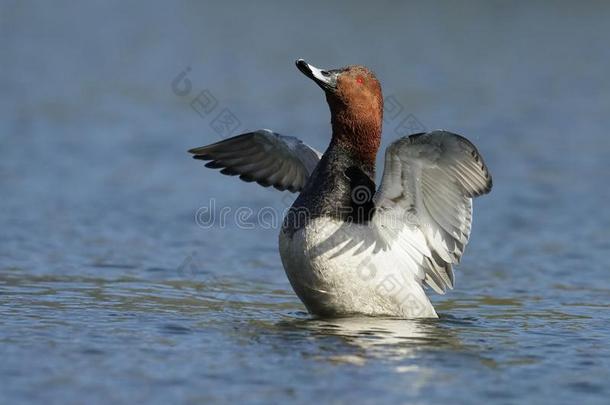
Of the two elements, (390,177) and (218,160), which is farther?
(218,160)

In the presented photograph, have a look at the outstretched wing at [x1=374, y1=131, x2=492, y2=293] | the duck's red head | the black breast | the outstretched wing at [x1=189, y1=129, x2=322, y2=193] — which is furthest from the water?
the duck's red head

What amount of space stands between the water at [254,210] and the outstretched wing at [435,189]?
689mm

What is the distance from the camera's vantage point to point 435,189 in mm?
9781

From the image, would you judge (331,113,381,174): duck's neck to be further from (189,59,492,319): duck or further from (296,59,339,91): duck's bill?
(296,59,339,91): duck's bill

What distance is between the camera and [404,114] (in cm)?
2178

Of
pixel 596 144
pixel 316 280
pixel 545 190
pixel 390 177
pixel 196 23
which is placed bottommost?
pixel 316 280

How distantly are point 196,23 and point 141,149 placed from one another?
14.0 meters

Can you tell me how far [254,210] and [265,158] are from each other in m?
4.13

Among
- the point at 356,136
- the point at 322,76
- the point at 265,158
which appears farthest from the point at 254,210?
the point at 322,76

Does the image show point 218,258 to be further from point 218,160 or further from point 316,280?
point 316,280

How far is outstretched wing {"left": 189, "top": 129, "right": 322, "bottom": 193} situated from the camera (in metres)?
11.0

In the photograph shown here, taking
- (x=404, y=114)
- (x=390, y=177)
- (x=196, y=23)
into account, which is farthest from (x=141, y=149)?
(x=196, y=23)

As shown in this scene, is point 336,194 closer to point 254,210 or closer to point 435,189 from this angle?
point 435,189

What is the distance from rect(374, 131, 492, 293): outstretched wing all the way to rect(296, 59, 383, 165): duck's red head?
17.4 inches
